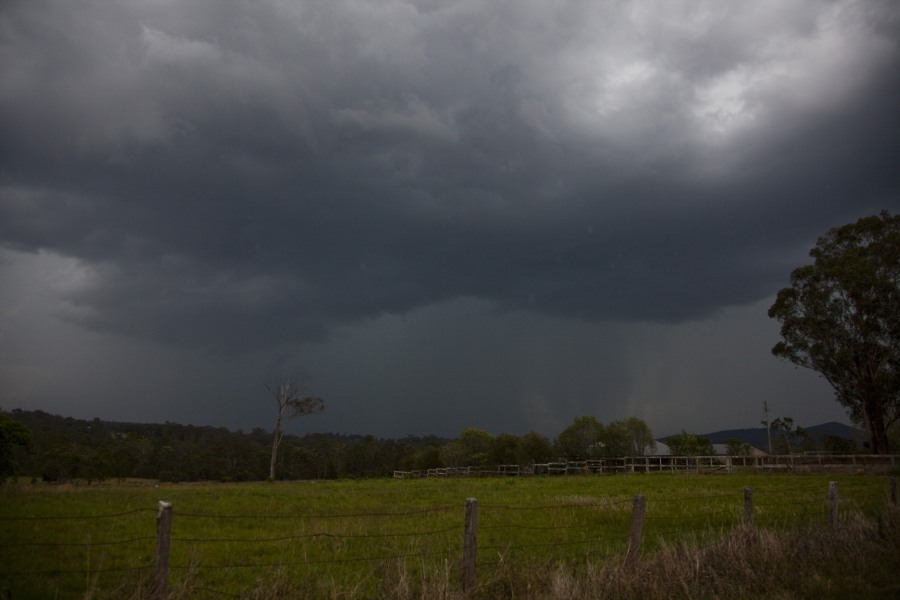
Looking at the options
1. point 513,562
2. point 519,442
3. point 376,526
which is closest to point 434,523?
point 376,526

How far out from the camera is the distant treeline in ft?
191

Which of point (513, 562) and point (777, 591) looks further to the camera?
point (777, 591)

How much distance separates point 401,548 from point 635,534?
4.92 metres

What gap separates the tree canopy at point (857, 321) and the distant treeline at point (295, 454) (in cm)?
3668

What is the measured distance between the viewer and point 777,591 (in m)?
8.56

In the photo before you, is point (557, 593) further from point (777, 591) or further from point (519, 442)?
point (519, 442)

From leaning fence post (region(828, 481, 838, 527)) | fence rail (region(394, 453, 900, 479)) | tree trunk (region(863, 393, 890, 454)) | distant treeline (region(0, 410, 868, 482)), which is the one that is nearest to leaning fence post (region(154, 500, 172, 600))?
leaning fence post (region(828, 481, 838, 527))

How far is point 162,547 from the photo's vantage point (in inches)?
236

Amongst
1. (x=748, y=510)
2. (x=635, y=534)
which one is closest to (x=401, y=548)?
(x=635, y=534)

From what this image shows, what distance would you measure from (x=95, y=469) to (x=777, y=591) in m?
63.2

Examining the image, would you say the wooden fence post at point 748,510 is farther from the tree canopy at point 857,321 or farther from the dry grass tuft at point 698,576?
the tree canopy at point 857,321

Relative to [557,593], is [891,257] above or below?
above

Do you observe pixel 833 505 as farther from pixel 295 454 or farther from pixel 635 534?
pixel 295 454

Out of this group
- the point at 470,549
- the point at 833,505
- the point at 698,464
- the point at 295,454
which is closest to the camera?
the point at 470,549
